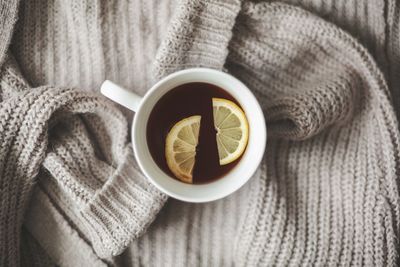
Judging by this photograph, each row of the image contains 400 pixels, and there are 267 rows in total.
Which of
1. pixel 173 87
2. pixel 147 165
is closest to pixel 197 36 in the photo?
pixel 173 87

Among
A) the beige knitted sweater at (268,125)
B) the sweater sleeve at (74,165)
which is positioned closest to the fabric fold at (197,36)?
the beige knitted sweater at (268,125)

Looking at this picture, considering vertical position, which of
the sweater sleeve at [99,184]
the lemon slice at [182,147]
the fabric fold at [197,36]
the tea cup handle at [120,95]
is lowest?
the sweater sleeve at [99,184]

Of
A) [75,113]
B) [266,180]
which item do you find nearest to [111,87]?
[75,113]

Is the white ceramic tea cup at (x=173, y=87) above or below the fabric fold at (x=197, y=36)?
below

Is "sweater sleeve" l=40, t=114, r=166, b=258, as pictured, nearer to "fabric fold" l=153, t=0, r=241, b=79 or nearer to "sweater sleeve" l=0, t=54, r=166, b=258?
"sweater sleeve" l=0, t=54, r=166, b=258

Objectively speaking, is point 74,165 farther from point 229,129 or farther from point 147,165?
point 229,129

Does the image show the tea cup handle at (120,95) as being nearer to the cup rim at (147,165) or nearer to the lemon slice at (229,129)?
the cup rim at (147,165)

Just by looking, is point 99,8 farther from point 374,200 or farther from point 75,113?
point 374,200
